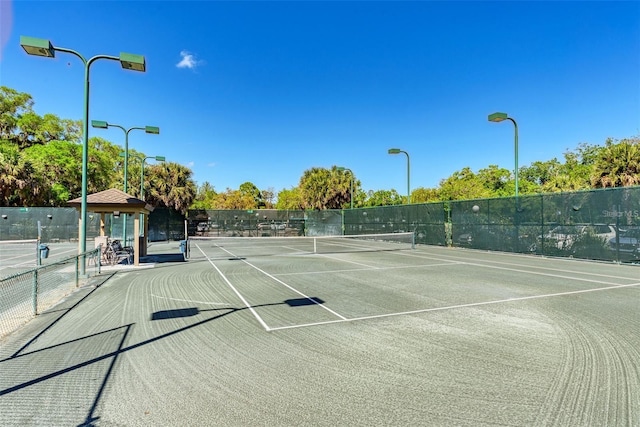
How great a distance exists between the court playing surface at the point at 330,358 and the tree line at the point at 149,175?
18.6 m

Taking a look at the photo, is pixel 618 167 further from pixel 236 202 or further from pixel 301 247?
pixel 236 202

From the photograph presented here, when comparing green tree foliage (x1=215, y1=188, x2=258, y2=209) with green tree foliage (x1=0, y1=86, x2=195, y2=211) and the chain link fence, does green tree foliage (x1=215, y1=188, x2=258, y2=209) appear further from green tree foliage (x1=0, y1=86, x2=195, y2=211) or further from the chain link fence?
the chain link fence

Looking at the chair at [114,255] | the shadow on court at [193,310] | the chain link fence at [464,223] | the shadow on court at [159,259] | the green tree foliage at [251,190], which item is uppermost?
the green tree foliage at [251,190]

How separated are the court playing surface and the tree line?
18.6 m

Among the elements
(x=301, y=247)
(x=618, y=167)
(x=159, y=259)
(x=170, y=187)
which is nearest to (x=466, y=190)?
(x=618, y=167)

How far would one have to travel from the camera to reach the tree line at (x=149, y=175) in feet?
103

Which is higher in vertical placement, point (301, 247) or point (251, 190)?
point (251, 190)

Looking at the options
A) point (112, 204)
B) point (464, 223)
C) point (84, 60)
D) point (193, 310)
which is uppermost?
point (84, 60)

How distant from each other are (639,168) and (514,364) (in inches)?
840

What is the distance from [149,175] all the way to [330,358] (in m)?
36.8

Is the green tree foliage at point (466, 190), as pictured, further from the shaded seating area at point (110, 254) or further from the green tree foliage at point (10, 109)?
the green tree foliage at point (10, 109)

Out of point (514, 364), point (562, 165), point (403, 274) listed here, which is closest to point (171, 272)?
point (403, 274)

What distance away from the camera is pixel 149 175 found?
36.0 metres

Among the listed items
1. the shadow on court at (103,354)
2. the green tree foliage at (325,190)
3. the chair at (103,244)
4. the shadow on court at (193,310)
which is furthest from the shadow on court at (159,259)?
the green tree foliage at (325,190)
